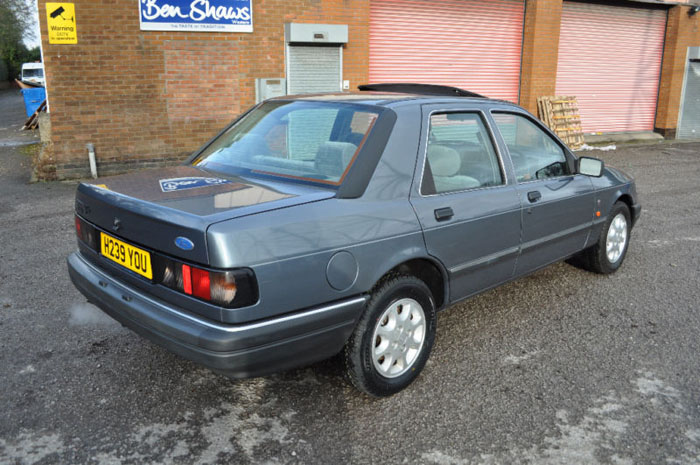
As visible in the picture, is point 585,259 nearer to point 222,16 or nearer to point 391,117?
point 391,117

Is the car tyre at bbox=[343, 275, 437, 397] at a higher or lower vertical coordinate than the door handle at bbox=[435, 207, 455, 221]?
lower

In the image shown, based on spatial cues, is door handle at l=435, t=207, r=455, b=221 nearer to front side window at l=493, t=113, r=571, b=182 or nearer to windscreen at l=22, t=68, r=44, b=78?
front side window at l=493, t=113, r=571, b=182

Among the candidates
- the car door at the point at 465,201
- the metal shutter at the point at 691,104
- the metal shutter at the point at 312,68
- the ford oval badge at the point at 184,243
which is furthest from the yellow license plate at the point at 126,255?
the metal shutter at the point at 691,104

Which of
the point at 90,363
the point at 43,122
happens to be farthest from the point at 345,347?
the point at 43,122

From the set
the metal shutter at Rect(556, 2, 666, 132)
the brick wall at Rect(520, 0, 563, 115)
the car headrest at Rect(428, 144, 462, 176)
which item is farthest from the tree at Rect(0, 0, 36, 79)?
the car headrest at Rect(428, 144, 462, 176)

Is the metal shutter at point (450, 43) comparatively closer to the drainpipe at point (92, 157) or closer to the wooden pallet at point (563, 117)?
the wooden pallet at point (563, 117)

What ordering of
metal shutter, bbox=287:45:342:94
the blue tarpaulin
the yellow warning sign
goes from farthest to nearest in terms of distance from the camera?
the blue tarpaulin → metal shutter, bbox=287:45:342:94 → the yellow warning sign

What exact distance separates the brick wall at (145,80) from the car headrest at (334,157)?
7.53 meters

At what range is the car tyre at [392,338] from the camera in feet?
10.0

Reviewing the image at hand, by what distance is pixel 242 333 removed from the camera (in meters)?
2.58

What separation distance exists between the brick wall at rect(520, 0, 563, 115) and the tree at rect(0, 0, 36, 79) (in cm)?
4834

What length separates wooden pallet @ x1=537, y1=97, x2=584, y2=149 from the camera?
46.5ft

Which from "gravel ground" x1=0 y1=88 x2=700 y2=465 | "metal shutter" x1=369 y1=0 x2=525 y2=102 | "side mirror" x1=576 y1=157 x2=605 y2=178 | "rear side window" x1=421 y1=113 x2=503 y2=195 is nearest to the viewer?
"gravel ground" x1=0 y1=88 x2=700 y2=465

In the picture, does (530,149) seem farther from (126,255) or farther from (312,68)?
(312,68)
